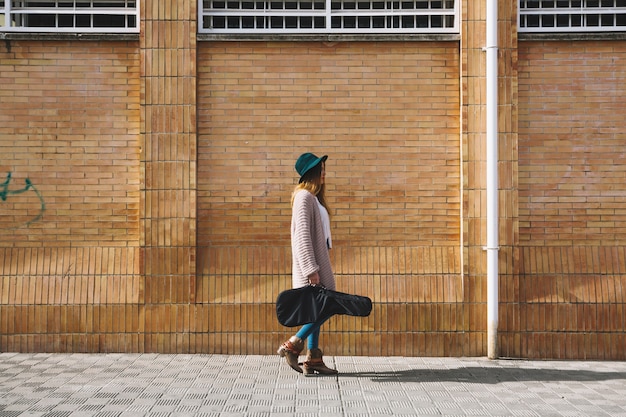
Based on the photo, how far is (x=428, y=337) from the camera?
7.88 meters

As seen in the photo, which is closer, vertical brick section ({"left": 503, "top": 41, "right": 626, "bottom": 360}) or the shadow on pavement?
the shadow on pavement

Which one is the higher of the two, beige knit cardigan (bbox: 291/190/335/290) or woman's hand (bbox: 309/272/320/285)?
beige knit cardigan (bbox: 291/190/335/290)

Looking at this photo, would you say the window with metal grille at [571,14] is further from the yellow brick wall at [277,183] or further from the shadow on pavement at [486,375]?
the shadow on pavement at [486,375]

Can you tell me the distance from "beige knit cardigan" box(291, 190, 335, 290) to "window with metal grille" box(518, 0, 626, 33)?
3196mm

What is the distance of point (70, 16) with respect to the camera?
8.20 m

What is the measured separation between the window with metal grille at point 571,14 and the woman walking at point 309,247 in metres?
3.00

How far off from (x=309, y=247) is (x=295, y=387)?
117cm

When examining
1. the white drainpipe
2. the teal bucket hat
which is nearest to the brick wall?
the white drainpipe

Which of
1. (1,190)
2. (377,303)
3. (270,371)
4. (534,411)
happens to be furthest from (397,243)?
(1,190)

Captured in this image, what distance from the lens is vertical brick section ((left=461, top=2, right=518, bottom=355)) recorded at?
26.0 ft

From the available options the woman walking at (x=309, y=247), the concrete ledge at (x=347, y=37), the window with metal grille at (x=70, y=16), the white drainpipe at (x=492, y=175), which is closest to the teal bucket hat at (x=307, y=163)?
the woman walking at (x=309, y=247)

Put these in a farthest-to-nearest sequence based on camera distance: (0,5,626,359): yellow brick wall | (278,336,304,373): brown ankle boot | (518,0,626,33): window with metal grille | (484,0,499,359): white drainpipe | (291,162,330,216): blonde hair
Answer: (518,0,626,33): window with metal grille < (0,5,626,359): yellow brick wall < (484,0,499,359): white drainpipe < (291,162,330,216): blonde hair < (278,336,304,373): brown ankle boot

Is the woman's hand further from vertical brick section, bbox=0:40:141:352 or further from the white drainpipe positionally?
vertical brick section, bbox=0:40:141:352

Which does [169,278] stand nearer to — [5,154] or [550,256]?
[5,154]
